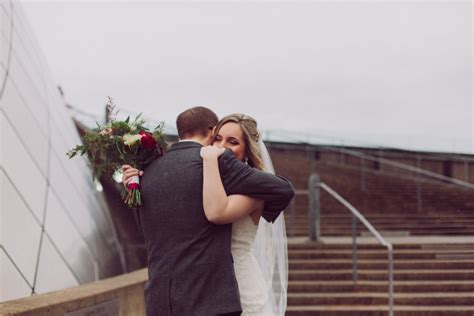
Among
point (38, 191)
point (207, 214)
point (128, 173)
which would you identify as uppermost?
point (128, 173)

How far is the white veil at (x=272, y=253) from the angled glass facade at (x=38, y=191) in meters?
2.59

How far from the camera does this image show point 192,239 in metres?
2.56

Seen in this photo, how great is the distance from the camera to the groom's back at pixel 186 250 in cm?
253

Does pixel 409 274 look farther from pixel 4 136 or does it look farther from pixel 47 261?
pixel 4 136

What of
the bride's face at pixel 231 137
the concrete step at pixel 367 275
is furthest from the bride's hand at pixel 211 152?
the concrete step at pixel 367 275

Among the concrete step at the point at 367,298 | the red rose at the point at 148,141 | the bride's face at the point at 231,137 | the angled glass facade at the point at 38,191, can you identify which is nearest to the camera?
the bride's face at the point at 231,137

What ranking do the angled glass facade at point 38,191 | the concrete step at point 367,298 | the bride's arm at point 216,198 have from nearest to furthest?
the bride's arm at point 216,198 → the angled glass facade at point 38,191 → the concrete step at point 367,298

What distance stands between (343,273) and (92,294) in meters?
5.28

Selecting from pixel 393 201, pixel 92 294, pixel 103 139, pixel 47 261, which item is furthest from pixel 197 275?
pixel 393 201

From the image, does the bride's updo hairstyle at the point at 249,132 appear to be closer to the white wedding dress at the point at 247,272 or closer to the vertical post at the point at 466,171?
the white wedding dress at the point at 247,272

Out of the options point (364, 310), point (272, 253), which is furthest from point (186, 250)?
point (364, 310)

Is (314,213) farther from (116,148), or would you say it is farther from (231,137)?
(231,137)

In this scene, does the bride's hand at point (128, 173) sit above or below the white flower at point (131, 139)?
below

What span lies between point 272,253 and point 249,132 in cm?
120
